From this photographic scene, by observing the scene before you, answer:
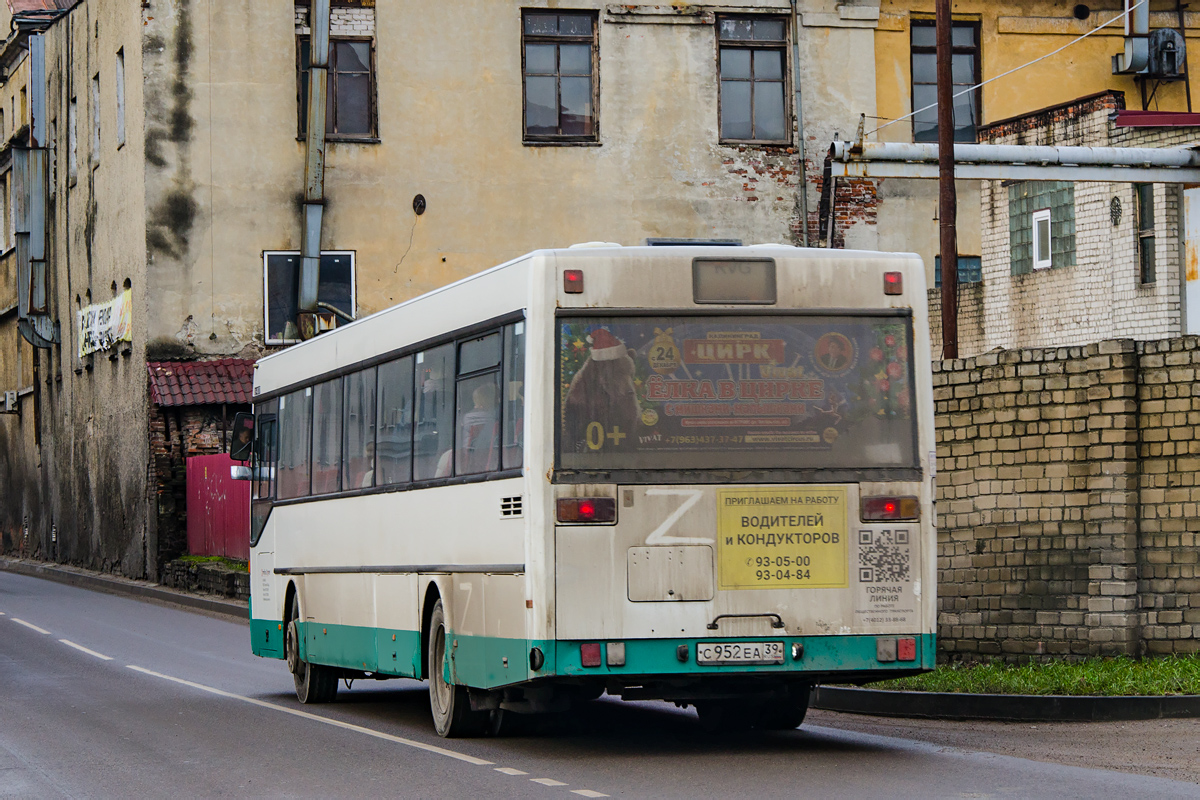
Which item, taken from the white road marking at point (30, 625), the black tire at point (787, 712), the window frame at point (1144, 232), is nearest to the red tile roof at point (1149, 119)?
the window frame at point (1144, 232)

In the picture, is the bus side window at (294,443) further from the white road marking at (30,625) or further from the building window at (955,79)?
the building window at (955,79)

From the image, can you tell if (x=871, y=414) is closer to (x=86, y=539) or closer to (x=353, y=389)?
(x=353, y=389)

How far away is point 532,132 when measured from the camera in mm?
35125

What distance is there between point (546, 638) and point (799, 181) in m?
25.9

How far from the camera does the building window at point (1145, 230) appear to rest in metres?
28.4

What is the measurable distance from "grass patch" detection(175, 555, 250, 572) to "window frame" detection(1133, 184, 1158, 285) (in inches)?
602

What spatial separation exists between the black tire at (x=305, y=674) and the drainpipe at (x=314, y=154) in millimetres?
17846

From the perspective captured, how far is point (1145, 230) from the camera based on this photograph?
2856cm

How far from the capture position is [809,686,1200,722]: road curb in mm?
12891

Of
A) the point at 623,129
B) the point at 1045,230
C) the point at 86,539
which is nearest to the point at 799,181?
the point at 623,129

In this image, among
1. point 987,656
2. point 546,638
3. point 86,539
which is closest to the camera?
point 546,638

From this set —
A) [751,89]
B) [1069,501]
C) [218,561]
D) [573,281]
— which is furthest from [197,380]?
[573,281]

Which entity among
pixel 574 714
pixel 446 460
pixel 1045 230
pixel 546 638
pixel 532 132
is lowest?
pixel 574 714

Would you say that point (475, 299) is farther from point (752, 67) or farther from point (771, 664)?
point (752, 67)
